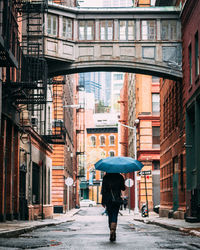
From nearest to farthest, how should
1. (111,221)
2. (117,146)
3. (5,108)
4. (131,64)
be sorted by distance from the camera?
(111,221), (5,108), (131,64), (117,146)

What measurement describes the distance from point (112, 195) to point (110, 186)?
0.29 m

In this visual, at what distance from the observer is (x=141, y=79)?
5478 centimetres

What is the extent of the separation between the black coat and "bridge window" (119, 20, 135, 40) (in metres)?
18.6

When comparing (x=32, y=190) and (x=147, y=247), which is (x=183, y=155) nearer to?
(x=32, y=190)

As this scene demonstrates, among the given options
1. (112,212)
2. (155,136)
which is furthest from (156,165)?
(112,212)

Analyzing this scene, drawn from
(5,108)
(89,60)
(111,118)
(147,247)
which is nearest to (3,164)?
(5,108)

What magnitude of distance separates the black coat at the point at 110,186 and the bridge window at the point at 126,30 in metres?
18.6

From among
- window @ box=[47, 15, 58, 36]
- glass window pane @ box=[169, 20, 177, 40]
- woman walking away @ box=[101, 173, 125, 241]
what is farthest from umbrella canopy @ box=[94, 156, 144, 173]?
window @ box=[47, 15, 58, 36]

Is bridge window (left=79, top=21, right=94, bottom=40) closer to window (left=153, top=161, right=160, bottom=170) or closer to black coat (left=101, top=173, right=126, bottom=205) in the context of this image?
black coat (left=101, top=173, right=126, bottom=205)

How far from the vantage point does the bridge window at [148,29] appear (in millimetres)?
31922

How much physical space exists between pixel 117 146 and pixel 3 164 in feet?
341

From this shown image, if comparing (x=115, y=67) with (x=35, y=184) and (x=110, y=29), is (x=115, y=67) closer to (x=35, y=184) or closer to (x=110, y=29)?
(x=110, y=29)

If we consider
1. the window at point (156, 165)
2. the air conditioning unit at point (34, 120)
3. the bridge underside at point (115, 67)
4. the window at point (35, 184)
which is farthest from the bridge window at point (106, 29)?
the window at point (156, 165)

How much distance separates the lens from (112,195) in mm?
13883
